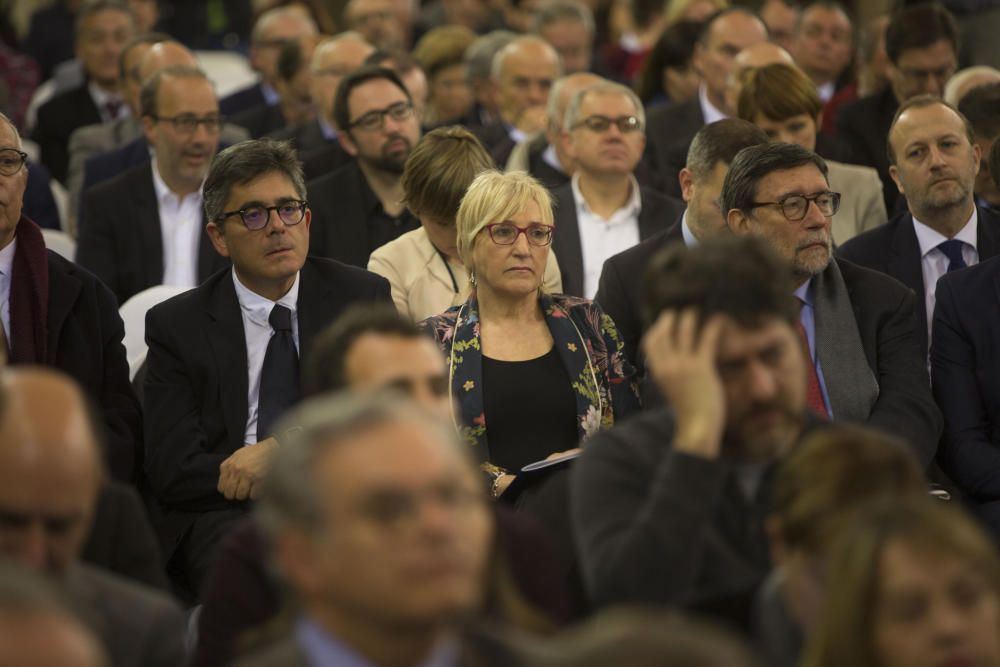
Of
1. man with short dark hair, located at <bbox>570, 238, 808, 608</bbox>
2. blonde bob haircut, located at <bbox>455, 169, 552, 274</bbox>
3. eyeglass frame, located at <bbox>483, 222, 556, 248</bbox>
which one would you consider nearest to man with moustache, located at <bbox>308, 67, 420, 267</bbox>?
blonde bob haircut, located at <bbox>455, 169, 552, 274</bbox>

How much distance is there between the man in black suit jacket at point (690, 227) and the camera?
14.3ft

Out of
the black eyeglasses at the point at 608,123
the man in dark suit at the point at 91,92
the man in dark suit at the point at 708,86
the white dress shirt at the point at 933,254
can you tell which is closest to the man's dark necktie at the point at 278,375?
the black eyeglasses at the point at 608,123

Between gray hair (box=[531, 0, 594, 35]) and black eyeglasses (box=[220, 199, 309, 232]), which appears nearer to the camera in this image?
black eyeglasses (box=[220, 199, 309, 232])

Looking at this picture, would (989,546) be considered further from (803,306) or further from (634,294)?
(634,294)

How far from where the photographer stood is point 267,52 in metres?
8.48

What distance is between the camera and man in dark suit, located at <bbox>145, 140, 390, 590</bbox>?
3.91m

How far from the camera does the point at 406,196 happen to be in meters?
4.81

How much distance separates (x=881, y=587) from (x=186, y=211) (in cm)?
415

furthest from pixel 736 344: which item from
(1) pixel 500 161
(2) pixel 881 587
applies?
(1) pixel 500 161

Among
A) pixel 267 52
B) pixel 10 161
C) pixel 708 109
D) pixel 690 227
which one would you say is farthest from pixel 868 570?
pixel 267 52

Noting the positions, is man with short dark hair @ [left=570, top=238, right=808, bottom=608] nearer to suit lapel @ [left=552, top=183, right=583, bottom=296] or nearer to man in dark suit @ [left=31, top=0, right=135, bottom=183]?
suit lapel @ [left=552, top=183, right=583, bottom=296]

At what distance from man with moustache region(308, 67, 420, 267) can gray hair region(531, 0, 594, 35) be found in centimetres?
261

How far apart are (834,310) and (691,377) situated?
163 cm

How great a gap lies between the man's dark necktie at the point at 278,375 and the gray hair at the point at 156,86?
2156mm
